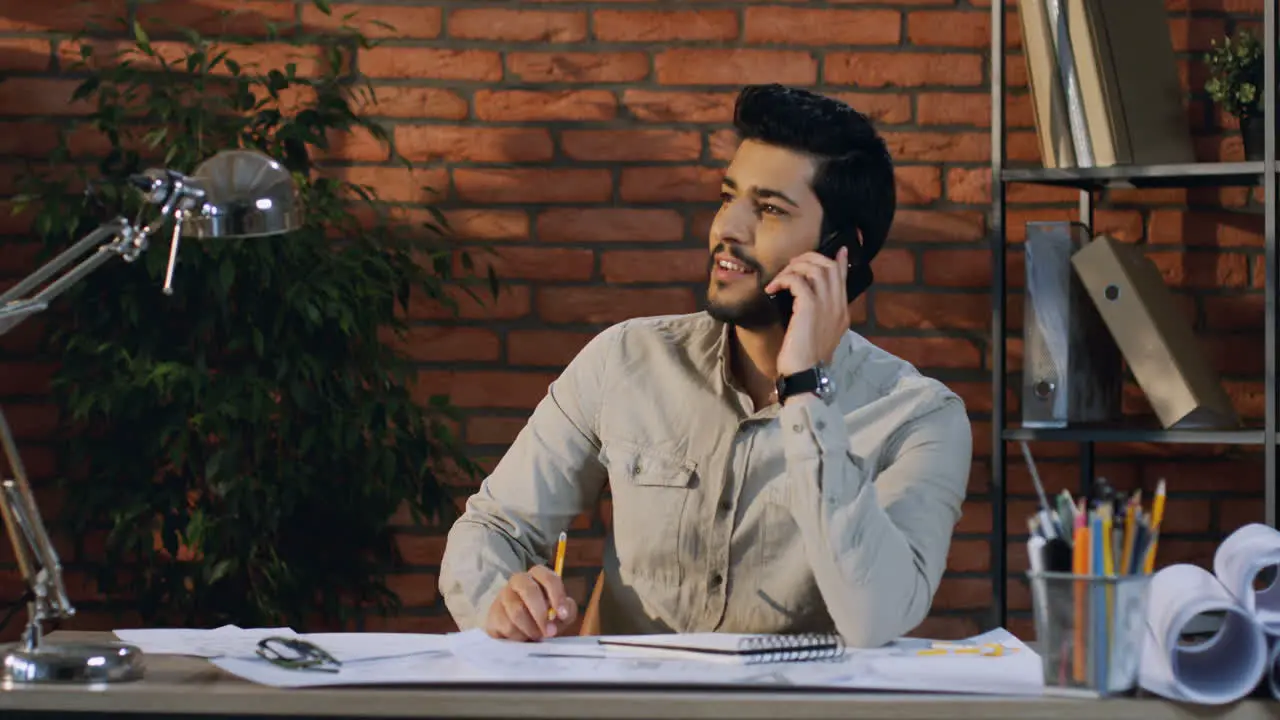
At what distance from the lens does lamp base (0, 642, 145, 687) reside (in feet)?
4.25

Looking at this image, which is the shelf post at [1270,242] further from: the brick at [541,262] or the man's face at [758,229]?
the brick at [541,262]

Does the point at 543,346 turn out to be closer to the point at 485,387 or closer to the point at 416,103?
the point at 485,387

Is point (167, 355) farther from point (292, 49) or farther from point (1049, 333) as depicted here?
point (1049, 333)

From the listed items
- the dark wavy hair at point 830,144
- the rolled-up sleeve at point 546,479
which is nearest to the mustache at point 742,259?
the dark wavy hair at point 830,144

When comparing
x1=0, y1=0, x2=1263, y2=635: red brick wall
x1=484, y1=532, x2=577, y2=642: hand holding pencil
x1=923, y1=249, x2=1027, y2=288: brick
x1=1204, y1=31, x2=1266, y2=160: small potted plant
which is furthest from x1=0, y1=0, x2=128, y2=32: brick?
x1=1204, y1=31, x2=1266, y2=160: small potted plant

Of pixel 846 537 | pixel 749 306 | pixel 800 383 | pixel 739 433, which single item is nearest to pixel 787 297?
pixel 749 306

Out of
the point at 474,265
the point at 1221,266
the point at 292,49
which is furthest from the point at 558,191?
the point at 1221,266

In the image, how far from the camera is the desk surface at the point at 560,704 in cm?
119

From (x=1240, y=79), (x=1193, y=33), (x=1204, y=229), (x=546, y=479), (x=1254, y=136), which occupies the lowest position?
(x=546, y=479)

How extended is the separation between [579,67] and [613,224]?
300 mm

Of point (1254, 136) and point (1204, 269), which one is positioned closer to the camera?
point (1254, 136)

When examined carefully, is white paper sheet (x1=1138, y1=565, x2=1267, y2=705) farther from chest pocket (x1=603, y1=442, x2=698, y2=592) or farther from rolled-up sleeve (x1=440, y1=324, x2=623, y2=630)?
rolled-up sleeve (x1=440, y1=324, x2=623, y2=630)

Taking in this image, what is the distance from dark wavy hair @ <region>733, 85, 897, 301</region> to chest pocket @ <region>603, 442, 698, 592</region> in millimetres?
321

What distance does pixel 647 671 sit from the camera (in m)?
1.32
